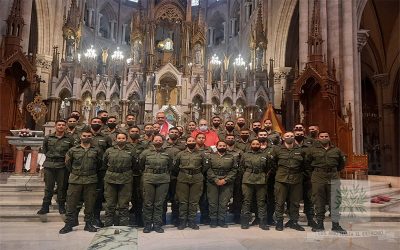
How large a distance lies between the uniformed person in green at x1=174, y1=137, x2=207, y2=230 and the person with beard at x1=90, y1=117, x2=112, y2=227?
1.36 metres

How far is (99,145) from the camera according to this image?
5855mm

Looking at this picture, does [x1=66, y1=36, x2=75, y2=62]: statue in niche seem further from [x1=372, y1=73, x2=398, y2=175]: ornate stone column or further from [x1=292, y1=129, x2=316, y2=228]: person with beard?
[x1=372, y1=73, x2=398, y2=175]: ornate stone column

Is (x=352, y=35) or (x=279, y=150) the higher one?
(x=352, y=35)

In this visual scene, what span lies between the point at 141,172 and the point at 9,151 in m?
6.84

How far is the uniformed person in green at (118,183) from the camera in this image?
539 cm

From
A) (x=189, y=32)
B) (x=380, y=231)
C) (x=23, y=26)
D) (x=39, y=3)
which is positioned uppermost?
(x=189, y=32)

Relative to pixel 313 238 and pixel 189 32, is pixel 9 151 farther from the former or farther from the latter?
pixel 189 32

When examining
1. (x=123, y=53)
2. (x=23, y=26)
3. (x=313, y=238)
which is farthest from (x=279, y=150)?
(x=123, y=53)

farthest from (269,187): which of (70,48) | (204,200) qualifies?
(70,48)

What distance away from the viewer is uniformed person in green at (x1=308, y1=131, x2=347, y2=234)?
226 inches

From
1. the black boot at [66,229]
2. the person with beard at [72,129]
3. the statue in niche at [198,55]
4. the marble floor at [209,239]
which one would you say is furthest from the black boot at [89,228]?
the statue in niche at [198,55]

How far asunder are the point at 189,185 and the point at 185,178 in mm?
162

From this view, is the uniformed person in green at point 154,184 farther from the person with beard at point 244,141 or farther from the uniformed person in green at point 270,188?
the uniformed person in green at point 270,188

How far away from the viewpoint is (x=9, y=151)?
10.4 m
